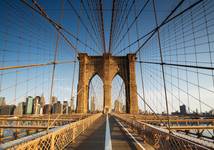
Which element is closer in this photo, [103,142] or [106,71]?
[103,142]

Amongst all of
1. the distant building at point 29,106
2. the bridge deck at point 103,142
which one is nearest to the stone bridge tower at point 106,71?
the distant building at point 29,106

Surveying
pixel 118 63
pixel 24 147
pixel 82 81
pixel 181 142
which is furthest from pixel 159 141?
pixel 118 63

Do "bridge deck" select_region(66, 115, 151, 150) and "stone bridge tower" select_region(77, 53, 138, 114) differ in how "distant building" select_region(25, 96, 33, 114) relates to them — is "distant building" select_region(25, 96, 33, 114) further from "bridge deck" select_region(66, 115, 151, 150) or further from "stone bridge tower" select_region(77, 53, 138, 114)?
"bridge deck" select_region(66, 115, 151, 150)

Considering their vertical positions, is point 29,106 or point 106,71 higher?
point 106,71

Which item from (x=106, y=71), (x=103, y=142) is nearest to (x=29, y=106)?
(x=106, y=71)

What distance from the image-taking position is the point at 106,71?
1254 inches

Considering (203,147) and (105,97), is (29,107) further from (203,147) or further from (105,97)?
(203,147)

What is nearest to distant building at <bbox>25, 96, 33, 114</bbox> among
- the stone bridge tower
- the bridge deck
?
the stone bridge tower

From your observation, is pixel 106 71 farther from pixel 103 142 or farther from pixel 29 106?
pixel 103 142

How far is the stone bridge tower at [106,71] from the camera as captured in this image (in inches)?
1183

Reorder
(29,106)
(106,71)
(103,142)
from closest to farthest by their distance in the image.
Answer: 1. (103,142)
2. (29,106)
3. (106,71)

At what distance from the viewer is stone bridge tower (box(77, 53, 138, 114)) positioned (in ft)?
98.6

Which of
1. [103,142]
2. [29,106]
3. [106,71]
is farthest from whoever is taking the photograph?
[106,71]

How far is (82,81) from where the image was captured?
1188 inches
